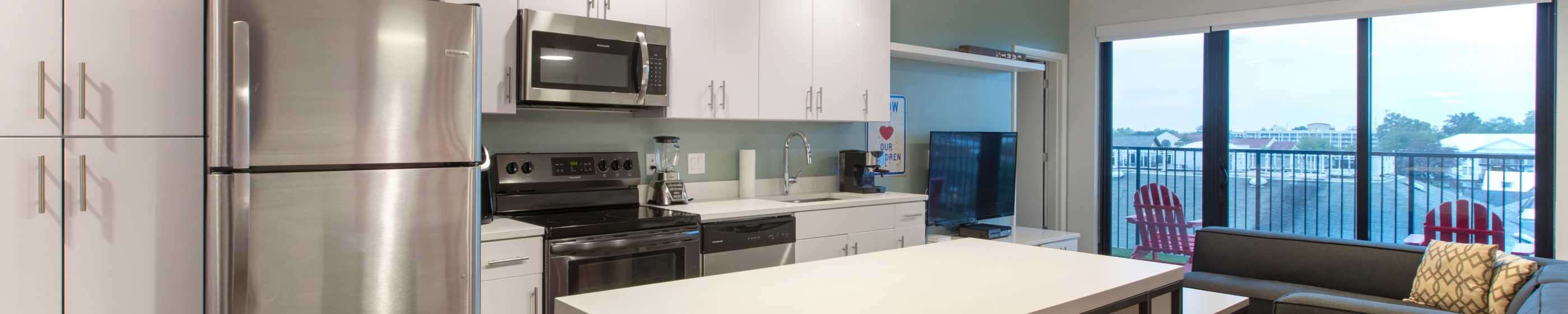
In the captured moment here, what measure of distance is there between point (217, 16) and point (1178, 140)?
5613 millimetres

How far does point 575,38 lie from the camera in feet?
10.7

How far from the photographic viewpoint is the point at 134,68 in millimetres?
2252

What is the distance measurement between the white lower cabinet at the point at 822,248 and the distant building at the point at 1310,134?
→ 10.6 feet

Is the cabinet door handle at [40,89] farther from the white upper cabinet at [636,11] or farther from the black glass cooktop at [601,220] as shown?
the white upper cabinet at [636,11]

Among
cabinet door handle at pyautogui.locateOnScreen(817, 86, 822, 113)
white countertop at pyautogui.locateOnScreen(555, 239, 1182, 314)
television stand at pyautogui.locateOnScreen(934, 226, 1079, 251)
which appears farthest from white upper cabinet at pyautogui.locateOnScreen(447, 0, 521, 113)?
television stand at pyautogui.locateOnScreen(934, 226, 1079, 251)

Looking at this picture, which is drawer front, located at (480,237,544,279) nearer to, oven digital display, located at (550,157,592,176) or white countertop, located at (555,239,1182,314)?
oven digital display, located at (550,157,592,176)

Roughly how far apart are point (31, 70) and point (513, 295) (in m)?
1.36

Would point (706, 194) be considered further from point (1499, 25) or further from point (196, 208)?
point (1499, 25)

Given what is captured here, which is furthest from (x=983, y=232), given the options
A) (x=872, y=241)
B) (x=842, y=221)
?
(x=842, y=221)

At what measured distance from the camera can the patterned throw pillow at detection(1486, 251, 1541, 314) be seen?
9.57 ft

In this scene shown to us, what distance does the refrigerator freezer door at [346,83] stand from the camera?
7.22ft

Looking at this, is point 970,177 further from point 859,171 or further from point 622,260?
point 622,260

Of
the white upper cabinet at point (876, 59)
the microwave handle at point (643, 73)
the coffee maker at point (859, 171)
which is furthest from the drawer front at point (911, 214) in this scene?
the microwave handle at point (643, 73)

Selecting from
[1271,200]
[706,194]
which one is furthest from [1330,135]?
[706,194]
